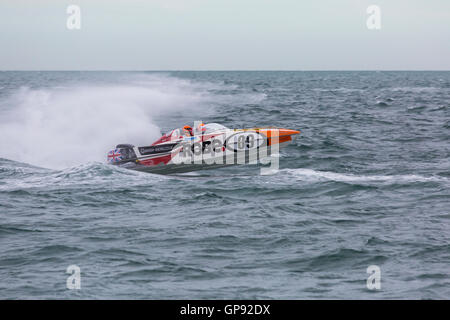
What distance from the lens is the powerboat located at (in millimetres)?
16891

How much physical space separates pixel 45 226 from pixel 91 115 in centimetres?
1645

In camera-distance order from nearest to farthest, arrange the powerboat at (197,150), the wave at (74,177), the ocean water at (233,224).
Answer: the ocean water at (233,224), the wave at (74,177), the powerboat at (197,150)

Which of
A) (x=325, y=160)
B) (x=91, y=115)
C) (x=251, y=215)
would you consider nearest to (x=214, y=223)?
(x=251, y=215)

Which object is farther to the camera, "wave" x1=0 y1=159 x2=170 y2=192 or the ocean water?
"wave" x1=0 y1=159 x2=170 y2=192

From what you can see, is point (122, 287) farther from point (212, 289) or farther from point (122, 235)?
point (122, 235)

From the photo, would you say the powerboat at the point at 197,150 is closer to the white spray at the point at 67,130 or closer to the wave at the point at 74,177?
the wave at the point at 74,177

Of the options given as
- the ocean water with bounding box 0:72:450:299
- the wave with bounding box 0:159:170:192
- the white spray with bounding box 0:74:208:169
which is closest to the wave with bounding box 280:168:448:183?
the ocean water with bounding box 0:72:450:299

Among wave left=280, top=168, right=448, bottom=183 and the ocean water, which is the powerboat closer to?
the ocean water

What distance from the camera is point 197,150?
16922 mm

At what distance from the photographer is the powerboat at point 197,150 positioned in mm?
16891

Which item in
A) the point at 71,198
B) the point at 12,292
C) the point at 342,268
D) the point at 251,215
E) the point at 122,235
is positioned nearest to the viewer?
the point at 12,292

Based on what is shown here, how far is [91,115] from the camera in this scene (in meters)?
26.6

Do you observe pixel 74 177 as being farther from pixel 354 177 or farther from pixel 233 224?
pixel 354 177

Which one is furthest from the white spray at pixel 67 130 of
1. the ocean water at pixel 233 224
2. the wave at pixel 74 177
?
the wave at pixel 74 177
